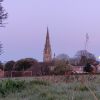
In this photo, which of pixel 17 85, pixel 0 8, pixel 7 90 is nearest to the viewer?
pixel 7 90

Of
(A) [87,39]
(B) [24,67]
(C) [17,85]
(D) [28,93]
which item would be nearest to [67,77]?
(C) [17,85]

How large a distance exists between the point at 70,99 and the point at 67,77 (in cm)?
848

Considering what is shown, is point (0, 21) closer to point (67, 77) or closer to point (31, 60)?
point (67, 77)

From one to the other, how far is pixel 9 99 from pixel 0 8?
42.8ft

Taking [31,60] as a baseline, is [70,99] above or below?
below

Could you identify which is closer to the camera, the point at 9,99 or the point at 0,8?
the point at 9,99

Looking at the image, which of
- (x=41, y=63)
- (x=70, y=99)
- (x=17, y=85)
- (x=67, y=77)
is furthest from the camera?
(x=41, y=63)

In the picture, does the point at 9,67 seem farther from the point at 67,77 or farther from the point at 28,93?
the point at 28,93

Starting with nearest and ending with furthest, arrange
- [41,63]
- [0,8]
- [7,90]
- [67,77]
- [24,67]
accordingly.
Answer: [7,90] < [67,77] < [0,8] < [41,63] < [24,67]

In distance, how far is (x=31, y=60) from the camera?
44.7 m

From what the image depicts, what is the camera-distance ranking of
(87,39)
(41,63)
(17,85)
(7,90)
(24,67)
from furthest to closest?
(24,67), (41,63), (17,85), (7,90), (87,39)

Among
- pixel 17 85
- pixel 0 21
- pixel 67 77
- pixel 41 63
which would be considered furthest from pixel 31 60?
pixel 17 85

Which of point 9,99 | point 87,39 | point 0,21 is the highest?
point 0,21

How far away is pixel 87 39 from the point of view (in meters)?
5.48
